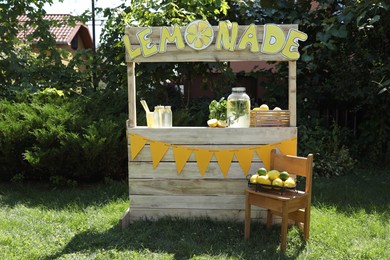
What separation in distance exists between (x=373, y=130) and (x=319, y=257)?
186 inches

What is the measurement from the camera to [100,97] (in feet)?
20.8

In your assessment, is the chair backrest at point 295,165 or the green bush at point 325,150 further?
the green bush at point 325,150

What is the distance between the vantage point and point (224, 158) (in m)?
3.93

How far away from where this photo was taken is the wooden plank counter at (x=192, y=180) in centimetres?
389

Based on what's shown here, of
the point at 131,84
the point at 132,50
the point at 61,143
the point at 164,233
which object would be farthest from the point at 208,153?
the point at 61,143

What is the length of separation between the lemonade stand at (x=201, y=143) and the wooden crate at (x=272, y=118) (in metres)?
0.03

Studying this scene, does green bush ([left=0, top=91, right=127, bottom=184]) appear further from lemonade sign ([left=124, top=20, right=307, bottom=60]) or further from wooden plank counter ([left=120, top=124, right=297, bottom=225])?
lemonade sign ([left=124, top=20, right=307, bottom=60])

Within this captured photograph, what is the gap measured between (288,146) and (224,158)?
0.66 meters

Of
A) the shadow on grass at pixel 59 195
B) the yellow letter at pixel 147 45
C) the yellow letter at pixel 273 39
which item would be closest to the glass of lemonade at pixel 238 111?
the yellow letter at pixel 273 39

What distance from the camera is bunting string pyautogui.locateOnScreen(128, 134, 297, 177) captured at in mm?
3875

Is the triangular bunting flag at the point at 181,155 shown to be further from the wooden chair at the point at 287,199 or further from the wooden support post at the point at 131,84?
the wooden chair at the point at 287,199

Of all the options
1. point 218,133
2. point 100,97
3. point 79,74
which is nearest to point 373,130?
point 218,133

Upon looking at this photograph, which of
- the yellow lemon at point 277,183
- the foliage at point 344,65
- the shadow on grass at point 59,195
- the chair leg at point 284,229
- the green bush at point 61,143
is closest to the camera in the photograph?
the chair leg at point 284,229

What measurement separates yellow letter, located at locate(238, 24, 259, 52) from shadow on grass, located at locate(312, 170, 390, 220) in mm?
2165
